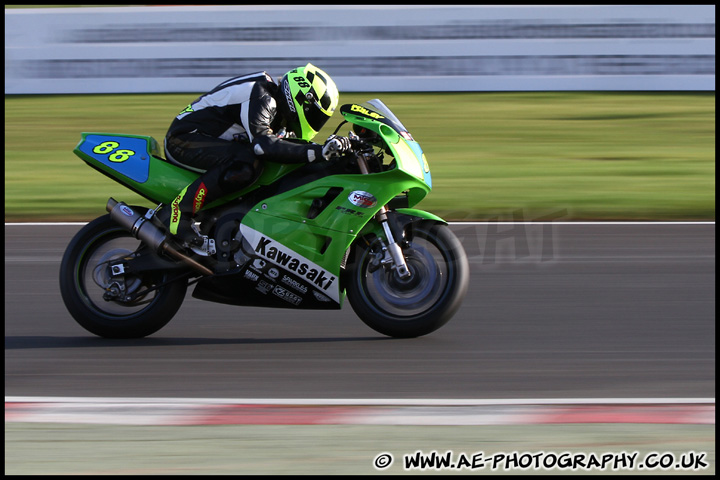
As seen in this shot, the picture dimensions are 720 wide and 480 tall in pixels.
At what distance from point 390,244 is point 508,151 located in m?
7.79

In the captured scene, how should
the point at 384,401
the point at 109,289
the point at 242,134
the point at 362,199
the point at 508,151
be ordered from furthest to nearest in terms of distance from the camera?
the point at 508,151, the point at 242,134, the point at 109,289, the point at 362,199, the point at 384,401

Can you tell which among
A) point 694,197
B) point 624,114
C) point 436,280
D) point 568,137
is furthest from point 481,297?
point 624,114

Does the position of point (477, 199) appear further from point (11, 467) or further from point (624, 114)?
point (11, 467)

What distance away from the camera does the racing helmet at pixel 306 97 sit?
5.73m

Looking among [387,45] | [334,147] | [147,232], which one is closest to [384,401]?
[334,147]

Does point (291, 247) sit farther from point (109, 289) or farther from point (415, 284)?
point (109, 289)

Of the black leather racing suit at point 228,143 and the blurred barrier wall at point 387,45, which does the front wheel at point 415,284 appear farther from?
the blurred barrier wall at point 387,45

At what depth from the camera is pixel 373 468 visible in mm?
3898

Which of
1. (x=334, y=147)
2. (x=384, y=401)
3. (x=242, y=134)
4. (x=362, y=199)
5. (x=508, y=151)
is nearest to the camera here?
(x=384, y=401)

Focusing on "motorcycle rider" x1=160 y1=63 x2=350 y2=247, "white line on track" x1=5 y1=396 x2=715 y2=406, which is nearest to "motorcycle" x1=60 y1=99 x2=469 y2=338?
"motorcycle rider" x1=160 y1=63 x2=350 y2=247

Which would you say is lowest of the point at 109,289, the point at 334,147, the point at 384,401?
the point at 384,401

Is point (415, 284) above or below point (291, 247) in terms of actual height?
below

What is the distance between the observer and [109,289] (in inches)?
229

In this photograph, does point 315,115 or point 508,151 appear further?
point 508,151
